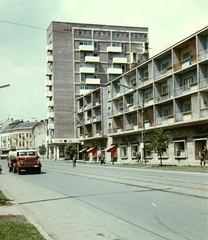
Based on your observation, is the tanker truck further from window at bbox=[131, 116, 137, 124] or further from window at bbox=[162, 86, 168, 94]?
window at bbox=[131, 116, 137, 124]

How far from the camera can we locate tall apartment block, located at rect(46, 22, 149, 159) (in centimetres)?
7981

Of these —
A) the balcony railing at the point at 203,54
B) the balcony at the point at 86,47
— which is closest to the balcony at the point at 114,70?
the balcony at the point at 86,47

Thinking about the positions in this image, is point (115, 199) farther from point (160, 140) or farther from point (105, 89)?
point (105, 89)

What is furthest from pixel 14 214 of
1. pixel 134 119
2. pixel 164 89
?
pixel 134 119

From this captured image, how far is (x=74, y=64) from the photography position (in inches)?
3162

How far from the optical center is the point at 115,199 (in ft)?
38.8

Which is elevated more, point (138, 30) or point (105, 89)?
point (138, 30)

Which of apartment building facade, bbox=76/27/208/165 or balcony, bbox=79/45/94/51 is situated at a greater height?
balcony, bbox=79/45/94/51

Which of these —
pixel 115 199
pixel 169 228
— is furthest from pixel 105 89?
pixel 169 228

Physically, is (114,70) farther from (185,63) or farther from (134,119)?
(185,63)

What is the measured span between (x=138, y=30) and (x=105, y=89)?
30037 millimetres

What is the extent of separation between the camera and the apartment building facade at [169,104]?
1325 inches

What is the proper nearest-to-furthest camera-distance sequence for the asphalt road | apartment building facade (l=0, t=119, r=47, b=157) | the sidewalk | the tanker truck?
1. the asphalt road
2. the sidewalk
3. the tanker truck
4. apartment building facade (l=0, t=119, r=47, b=157)

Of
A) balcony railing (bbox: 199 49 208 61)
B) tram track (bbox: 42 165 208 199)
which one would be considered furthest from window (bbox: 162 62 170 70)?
tram track (bbox: 42 165 208 199)
